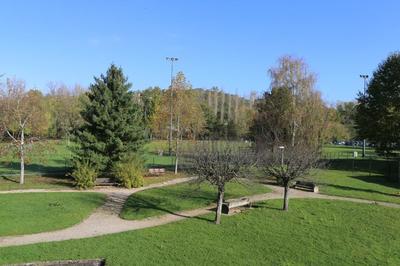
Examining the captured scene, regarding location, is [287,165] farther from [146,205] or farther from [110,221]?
[110,221]

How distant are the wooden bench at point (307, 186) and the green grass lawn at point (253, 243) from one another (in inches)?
240

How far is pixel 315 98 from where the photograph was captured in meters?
46.8

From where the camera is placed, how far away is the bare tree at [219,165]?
20.2 m

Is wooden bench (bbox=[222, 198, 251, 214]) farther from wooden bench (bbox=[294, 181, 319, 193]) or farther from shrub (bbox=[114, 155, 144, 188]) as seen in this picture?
shrub (bbox=[114, 155, 144, 188])

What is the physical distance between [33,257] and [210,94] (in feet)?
387

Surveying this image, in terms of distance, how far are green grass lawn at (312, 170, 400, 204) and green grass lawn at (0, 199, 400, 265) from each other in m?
4.98

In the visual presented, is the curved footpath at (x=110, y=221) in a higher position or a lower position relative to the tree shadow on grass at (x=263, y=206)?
lower

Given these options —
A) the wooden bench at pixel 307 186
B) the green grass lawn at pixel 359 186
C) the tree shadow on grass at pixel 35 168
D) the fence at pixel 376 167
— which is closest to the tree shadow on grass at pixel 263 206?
the green grass lawn at pixel 359 186

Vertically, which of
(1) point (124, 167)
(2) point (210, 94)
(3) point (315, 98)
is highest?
(2) point (210, 94)

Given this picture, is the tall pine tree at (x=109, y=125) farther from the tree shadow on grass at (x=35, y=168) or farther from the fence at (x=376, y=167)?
the fence at (x=376, y=167)

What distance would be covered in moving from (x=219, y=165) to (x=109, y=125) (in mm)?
14847

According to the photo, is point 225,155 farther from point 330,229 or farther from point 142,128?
point 142,128

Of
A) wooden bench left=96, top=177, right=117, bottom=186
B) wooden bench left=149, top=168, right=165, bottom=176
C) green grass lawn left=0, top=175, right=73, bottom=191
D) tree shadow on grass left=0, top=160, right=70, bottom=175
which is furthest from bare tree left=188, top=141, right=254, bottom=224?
tree shadow on grass left=0, top=160, right=70, bottom=175

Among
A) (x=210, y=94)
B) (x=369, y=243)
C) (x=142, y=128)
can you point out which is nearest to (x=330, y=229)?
(x=369, y=243)
